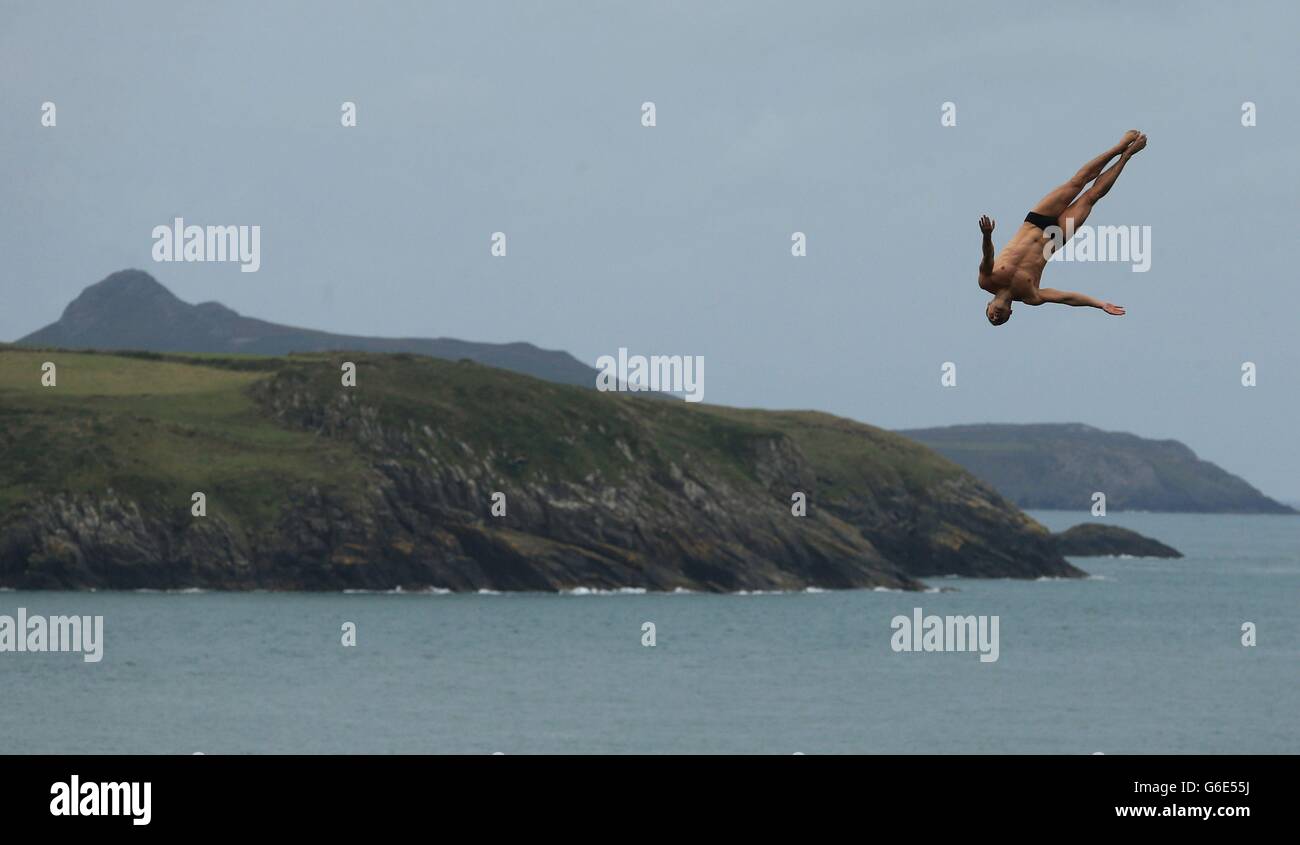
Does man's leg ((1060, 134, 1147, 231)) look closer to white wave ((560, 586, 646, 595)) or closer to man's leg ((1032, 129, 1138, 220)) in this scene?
man's leg ((1032, 129, 1138, 220))

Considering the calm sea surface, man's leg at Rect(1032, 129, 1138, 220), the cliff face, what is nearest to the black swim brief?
man's leg at Rect(1032, 129, 1138, 220)

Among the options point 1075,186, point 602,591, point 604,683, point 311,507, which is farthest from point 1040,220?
point 602,591

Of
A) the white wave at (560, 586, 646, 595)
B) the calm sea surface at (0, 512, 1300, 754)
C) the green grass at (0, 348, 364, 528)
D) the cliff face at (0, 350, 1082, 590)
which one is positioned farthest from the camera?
the white wave at (560, 586, 646, 595)

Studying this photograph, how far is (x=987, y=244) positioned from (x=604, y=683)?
11459 cm

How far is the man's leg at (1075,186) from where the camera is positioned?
19.8 m

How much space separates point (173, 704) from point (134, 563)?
5963cm

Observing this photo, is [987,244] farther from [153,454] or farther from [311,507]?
[153,454]

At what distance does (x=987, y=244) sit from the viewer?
1862 cm

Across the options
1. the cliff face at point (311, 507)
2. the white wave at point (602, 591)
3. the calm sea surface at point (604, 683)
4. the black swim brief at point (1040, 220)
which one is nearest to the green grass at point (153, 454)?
the cliff face at point (311, 507)

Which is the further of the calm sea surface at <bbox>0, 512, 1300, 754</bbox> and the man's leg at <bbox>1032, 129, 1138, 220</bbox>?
the calm sea surface at <bbox>0, 512, 1300, 754</bbox>

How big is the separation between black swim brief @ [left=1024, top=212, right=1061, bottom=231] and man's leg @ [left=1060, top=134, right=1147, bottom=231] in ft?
0.37

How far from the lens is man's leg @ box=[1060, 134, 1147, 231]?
19609mm

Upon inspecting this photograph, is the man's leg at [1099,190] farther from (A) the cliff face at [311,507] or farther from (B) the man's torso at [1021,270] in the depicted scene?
(A) the cliff face at [311,507]
